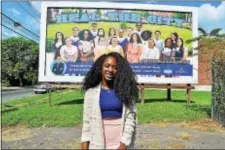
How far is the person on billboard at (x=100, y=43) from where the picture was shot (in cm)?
1502

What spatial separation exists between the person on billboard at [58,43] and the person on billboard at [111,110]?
10.9 metres

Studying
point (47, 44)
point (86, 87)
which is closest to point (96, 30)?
point (47, 44)

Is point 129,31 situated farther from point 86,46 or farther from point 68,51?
point 68,51

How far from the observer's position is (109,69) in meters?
3.87

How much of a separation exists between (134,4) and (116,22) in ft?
2.60

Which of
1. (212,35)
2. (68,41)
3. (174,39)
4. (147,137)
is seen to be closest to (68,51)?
(68,41)

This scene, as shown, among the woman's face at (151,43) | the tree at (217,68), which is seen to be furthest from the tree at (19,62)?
the tree at (217,68)

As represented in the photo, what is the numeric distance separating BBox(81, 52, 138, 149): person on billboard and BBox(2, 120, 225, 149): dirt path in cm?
429

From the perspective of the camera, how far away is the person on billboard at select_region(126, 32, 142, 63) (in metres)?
15.3

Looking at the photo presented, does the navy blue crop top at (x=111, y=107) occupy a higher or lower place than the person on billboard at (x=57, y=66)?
lower

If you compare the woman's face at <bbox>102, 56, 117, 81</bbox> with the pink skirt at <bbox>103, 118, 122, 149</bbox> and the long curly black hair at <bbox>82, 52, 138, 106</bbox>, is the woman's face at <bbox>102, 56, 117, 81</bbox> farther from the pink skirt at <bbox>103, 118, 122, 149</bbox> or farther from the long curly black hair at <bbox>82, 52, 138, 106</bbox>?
the pink skirt at <bbox>103, 118, 122, 149</bbox>

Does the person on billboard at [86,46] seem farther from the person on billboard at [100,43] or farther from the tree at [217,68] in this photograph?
the tree at [217,68]

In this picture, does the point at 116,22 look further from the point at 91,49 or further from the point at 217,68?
the point at 217,68

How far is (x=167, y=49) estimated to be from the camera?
15.8 meters
